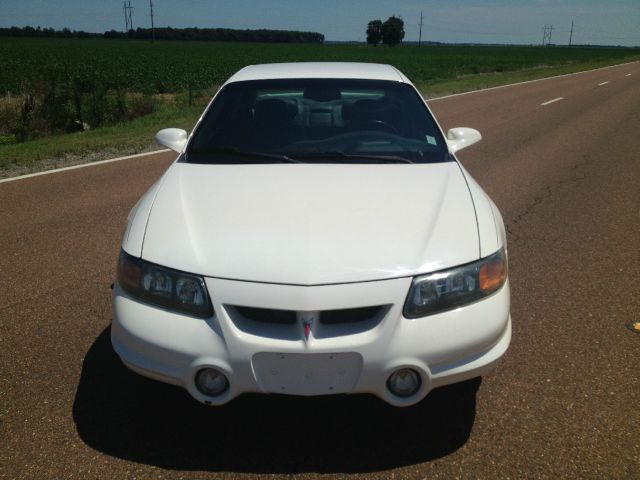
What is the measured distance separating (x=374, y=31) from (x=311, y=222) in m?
135

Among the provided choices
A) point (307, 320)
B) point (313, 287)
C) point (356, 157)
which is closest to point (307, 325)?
point (307, 320)

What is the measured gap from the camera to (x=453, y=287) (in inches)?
89.4

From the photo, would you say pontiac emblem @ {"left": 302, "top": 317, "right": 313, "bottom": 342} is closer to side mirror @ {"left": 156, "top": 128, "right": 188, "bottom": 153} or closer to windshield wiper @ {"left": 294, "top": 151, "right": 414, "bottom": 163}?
windshield wiper @ {"left": 294, "top": 151, "right": 414, "bottom": 163}

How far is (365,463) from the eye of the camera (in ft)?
7.73

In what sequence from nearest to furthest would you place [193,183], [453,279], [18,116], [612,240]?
1. [453,279]
2. [193,183]
3. [612,240]
4. [18,116]

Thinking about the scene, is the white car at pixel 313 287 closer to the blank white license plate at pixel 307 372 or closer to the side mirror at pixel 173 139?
the blank white license plate at pixel 307 372

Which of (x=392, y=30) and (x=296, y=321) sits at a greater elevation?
(x=392, y=30)

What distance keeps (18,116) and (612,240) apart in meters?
11.1

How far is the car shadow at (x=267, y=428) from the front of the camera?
2377 millimetres

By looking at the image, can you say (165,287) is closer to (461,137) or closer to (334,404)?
(334,404)

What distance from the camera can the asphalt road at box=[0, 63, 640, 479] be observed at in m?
2.35

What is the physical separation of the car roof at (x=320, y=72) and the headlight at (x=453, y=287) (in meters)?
2.01

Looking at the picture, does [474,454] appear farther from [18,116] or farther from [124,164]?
[18,116]

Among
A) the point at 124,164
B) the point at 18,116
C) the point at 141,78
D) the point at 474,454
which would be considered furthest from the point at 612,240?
the point at 141,78
